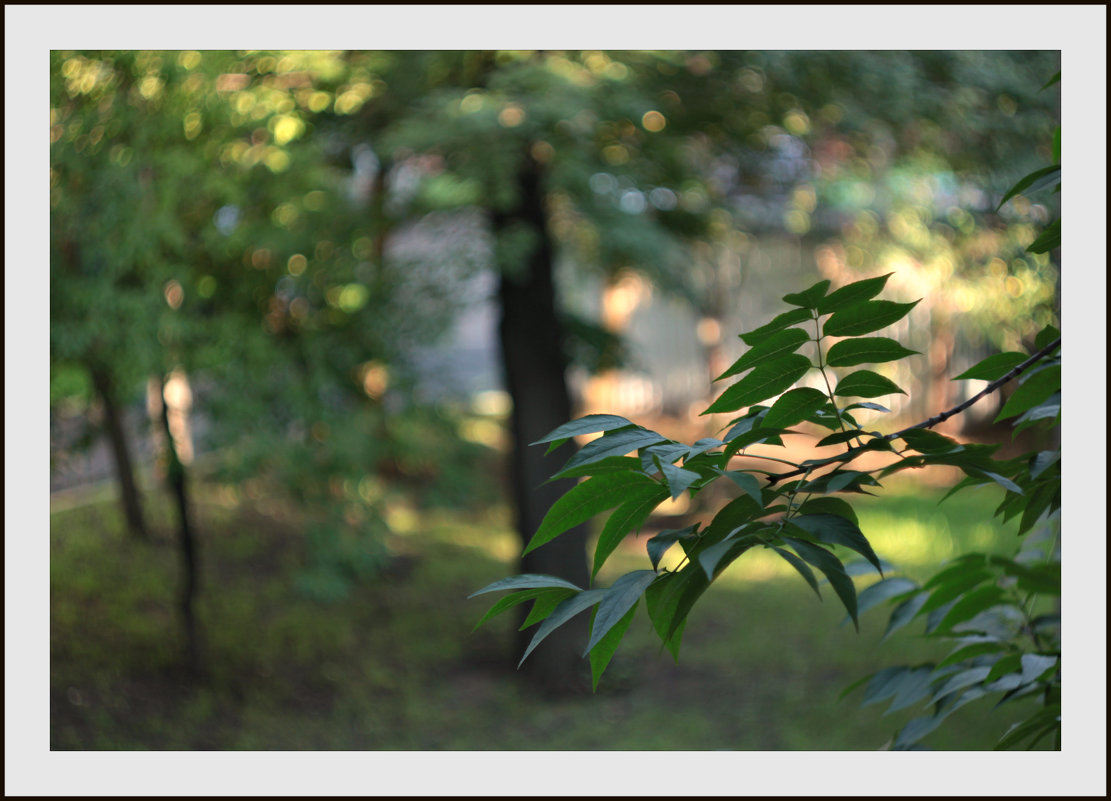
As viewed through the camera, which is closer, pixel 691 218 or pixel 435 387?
pixel 435 387

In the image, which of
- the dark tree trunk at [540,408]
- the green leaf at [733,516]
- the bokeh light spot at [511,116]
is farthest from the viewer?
the dark tree trunk at [540,408]

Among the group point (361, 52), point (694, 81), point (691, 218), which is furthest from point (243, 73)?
point (691, 218)

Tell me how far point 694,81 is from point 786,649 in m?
2.61

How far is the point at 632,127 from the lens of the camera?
3.97 m

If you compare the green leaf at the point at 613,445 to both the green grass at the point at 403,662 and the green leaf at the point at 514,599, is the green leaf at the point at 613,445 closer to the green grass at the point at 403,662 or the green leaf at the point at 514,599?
the green leaf at the point at 514,599

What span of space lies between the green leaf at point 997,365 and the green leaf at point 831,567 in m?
0.33

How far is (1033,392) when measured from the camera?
0.93 meters

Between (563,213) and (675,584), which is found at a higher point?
(563,213)

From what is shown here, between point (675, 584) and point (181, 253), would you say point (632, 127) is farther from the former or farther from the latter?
point (675, 584)

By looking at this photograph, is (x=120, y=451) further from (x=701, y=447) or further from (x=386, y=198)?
(x=701, y=447)

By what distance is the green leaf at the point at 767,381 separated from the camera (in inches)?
28.7

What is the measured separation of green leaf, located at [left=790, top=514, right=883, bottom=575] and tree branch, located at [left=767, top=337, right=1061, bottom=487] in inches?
1.5

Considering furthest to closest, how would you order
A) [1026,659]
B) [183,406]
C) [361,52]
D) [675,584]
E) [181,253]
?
[183,406]
[361,52]
[181,253]
[1026,659]
[675,584]

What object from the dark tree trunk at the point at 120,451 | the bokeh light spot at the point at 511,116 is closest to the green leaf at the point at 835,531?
the bokeh light spot at the point at 511,116
